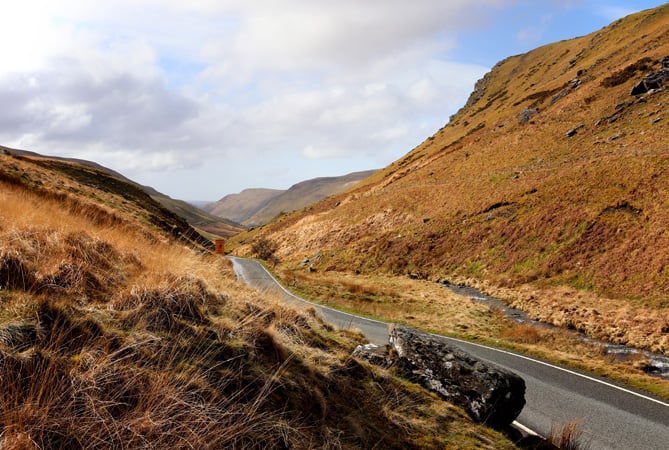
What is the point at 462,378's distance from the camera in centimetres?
810

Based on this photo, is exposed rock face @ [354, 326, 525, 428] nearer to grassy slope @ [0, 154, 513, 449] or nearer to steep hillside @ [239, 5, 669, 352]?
grassy slope @ [0, 154, 513, 449]

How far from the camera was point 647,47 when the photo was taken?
197 feet

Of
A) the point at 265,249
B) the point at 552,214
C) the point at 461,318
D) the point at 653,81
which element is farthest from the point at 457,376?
the point at 265,249

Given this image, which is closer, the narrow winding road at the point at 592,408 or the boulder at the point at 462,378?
the boulder at the point at 462,378

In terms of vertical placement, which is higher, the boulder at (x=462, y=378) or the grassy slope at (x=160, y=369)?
the grassy slope at (x=160, y=369)

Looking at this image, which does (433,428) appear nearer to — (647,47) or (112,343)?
(112,343)

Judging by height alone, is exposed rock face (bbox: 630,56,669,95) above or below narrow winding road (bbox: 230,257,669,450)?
above

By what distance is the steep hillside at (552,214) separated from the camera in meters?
23.3

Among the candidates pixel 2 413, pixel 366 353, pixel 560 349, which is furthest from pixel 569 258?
pixel 2 413

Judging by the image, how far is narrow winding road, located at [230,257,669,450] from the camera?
844cm

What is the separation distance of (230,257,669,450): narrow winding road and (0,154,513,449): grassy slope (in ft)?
10.5

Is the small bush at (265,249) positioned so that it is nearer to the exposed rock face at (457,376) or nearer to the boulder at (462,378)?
the exposed rock face at (457,376)

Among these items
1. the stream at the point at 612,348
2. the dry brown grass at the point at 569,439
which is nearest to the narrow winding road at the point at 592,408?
the dry brown grass at the point at 569,439

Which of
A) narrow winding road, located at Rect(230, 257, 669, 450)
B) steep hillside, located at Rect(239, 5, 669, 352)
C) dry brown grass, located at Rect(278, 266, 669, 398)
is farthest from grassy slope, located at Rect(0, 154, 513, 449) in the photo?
steep hillside, located at Rect(239, 5, 669, 352)
